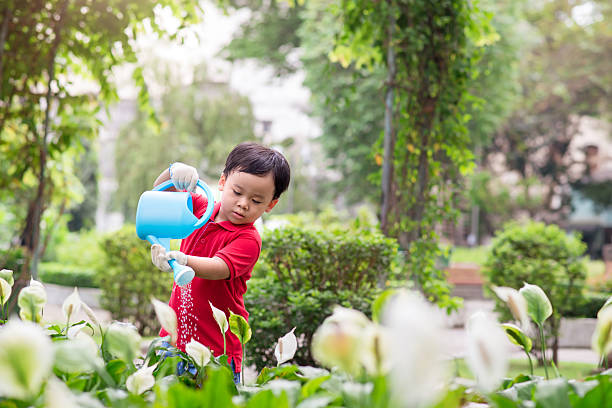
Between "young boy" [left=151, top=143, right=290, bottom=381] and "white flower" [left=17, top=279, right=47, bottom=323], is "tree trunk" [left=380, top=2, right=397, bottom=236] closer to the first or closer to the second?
"young boy" [left=151, top=143, right=290, bottom=381]

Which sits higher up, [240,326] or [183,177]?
[183,177]

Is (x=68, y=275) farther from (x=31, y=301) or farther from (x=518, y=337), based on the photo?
(x=518, y=337)

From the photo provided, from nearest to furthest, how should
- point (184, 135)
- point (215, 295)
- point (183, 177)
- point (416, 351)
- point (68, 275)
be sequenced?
point (416, 351), point (183, 177), point (215, 295), point (68, 275), point (184, 135)

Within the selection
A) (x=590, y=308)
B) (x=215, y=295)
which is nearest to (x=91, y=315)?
(x=215, y=295)

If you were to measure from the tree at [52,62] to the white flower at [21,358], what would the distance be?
134 inches

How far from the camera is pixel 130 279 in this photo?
659cm

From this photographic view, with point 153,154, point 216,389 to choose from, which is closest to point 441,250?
point 216,389

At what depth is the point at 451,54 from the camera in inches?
164

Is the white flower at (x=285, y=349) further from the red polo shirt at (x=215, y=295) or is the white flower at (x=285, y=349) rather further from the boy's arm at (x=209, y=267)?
the red polo shirt at (x=215, y=295)

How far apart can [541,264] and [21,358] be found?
19.4ft

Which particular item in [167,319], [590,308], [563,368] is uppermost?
[167,319]

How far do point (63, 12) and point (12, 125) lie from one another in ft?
3.36

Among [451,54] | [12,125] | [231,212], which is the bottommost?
[231,212]

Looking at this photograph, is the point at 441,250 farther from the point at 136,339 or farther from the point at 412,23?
the point at 136,339
